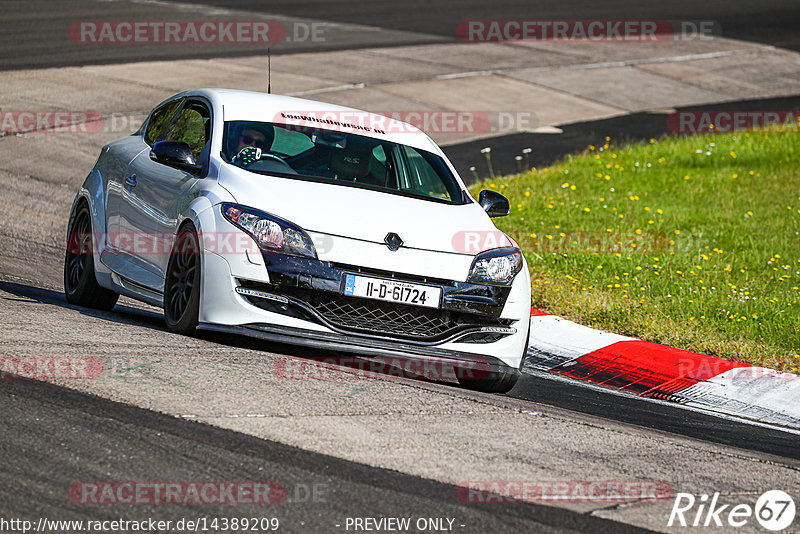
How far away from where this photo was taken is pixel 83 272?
8.54 meters

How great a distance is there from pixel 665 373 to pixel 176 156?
3670 millimetres

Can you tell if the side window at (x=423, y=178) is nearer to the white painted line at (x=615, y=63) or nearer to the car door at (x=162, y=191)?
the car door at (x=162, y=191)

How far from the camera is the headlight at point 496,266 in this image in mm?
7031

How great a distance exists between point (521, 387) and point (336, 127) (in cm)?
210

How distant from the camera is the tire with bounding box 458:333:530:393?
7281 millimetres

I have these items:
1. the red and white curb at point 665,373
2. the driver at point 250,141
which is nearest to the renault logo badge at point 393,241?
the driver at point 250,141

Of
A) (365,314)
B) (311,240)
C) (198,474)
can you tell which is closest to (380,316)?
(365,314)

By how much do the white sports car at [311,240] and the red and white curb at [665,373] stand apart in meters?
1.26

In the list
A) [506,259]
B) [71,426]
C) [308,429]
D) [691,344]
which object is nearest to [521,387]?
[506,259]

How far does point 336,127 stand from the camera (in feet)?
26.5

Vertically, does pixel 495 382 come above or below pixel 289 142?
below

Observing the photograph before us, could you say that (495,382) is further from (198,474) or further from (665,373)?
(198,474)

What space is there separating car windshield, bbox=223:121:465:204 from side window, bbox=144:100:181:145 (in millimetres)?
961

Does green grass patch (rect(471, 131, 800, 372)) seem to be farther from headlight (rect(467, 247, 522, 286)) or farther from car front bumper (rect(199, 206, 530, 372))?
car front bumper (rect(199, 206, 530, 372))
